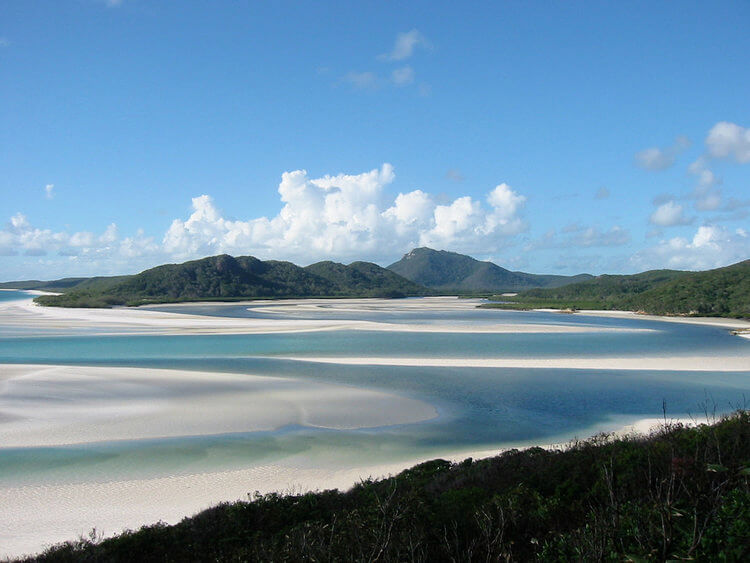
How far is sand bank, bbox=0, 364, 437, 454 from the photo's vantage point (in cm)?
1644

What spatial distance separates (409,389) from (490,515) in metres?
17.9

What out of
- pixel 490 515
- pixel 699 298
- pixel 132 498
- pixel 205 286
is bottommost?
pixel 132 498

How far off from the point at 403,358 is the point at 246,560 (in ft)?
89.2

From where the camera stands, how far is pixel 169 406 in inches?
766

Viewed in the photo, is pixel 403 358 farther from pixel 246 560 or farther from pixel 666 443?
pixel 246 560

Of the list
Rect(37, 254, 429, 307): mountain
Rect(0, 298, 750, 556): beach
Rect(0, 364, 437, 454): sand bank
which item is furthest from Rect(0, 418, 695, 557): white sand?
Rect(37, 254, 429, 307): mountain

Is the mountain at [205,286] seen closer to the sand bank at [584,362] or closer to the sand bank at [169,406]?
the sand bank at [584,362]

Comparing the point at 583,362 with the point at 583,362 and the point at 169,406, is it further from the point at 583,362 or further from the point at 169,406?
the point at 169,406

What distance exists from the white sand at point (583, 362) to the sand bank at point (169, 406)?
760 centimetres

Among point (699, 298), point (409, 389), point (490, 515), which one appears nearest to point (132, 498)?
point (490, 515)

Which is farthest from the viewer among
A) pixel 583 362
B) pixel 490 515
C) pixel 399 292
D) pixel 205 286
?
pixel 399 292

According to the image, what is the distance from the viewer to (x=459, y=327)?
185ft

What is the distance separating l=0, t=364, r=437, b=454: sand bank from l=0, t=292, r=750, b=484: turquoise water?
3.17 feet

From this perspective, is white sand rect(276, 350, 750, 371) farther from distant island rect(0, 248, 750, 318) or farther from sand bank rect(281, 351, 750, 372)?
distant island rect(0, 248, 750, 318)
